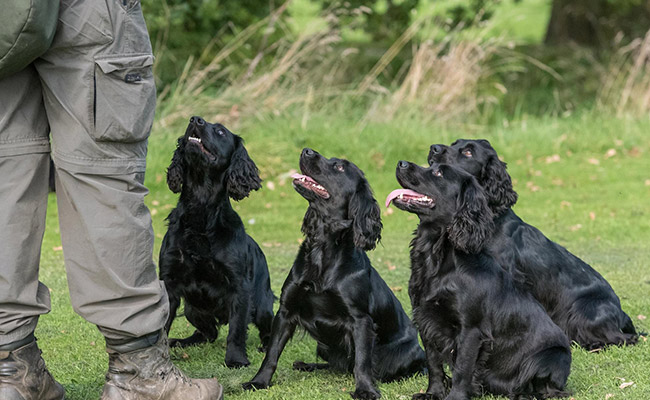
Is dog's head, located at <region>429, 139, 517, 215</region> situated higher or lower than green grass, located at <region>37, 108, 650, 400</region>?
higher

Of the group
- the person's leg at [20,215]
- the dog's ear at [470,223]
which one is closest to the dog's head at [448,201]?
the dog's ear at [470,223]

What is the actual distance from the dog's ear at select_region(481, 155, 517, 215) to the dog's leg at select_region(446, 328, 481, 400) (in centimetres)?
132

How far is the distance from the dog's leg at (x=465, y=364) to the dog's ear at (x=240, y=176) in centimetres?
154

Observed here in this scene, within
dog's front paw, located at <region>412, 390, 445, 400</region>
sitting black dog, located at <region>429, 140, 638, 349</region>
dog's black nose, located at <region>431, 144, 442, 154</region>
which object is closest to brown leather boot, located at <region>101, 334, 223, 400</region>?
dog's front paw, located at <region>412, 390, 445, 400</region>

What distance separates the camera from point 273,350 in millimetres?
4184

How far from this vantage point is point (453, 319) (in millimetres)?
3918

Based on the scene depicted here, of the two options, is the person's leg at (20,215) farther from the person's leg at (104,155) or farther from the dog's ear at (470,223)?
the dog's ear at (470,223)

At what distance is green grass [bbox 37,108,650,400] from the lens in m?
4.27

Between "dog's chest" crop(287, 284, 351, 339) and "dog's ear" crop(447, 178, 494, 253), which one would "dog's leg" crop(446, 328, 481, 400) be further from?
"dog's chest" crop(287, 284, 351, 339)

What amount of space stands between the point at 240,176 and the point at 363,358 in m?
1.30

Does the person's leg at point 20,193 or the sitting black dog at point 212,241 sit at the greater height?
the person's leg at point 20,193

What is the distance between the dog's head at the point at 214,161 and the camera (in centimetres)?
477

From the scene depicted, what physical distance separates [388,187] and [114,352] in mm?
6540

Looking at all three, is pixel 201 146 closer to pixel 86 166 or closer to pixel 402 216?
pixel 86 166
